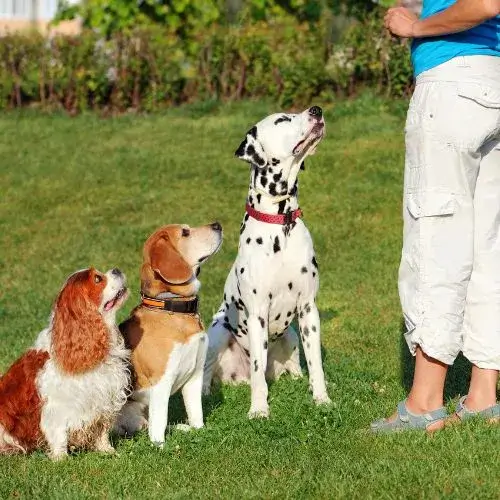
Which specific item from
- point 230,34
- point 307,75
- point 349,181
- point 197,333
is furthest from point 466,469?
point 230,34

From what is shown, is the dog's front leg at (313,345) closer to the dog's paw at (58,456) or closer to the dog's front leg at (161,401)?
the dog's front leg at (161,401)

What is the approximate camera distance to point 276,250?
270 inches

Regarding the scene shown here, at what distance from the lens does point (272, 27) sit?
56.0 feet

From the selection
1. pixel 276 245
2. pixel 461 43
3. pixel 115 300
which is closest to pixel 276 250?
pixel 276 245

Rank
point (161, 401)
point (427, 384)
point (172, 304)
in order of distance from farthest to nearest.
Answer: point (172, 304) < point (161, 401) < point (427, 384)

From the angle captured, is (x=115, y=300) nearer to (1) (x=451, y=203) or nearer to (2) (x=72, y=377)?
(2) (x=72, y=377)

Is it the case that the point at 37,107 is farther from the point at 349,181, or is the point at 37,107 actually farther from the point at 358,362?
the point at 358,362

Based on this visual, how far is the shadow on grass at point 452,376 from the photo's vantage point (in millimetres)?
7023

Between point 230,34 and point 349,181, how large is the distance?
4132 millimetres

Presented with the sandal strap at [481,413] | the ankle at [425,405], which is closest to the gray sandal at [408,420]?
the ankle at [425,405]

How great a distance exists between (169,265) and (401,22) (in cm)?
194

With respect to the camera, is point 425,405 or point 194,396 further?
point 194,396

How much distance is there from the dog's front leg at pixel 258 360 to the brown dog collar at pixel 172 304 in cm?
64

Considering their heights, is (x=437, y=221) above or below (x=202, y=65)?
above
